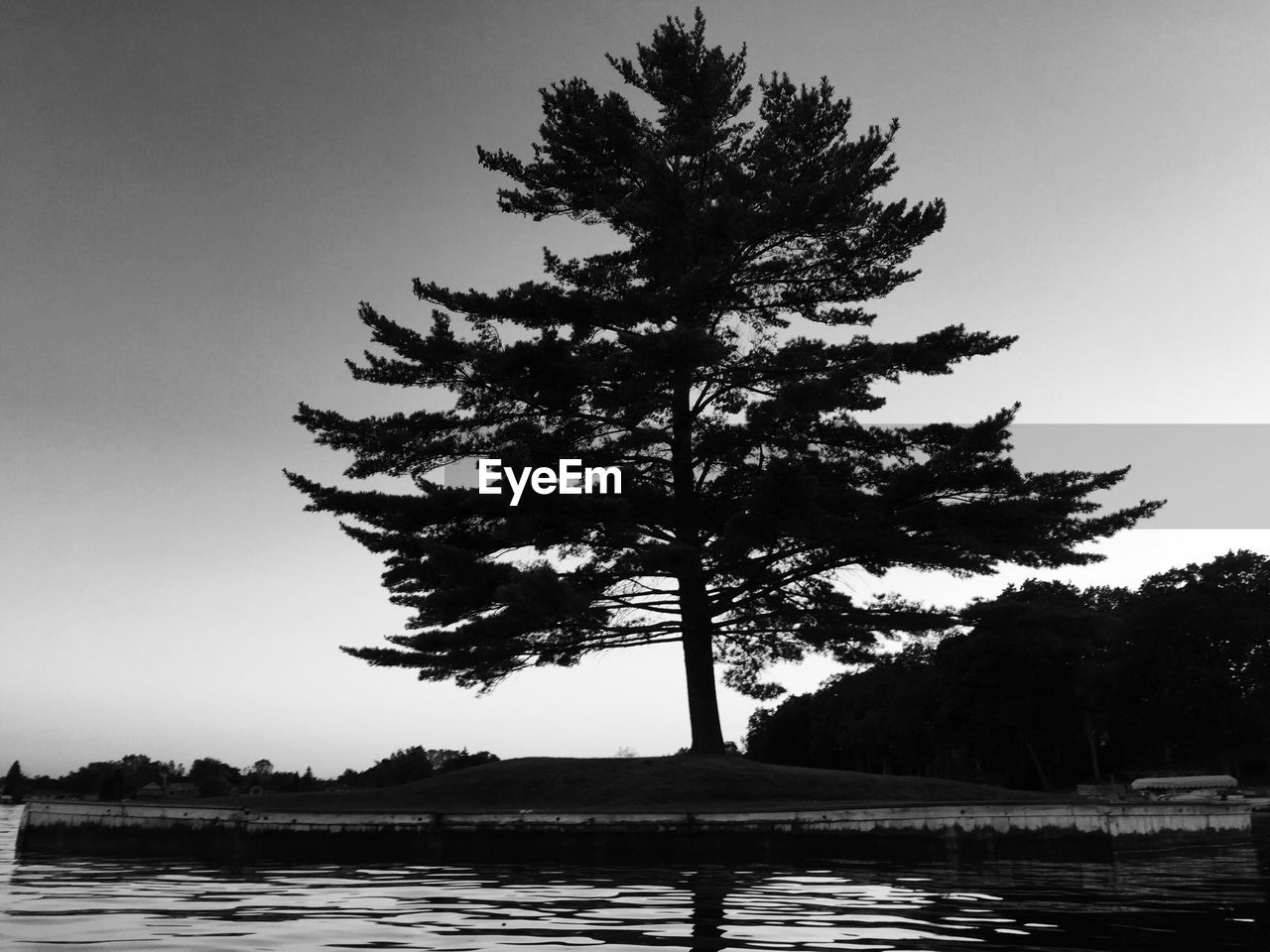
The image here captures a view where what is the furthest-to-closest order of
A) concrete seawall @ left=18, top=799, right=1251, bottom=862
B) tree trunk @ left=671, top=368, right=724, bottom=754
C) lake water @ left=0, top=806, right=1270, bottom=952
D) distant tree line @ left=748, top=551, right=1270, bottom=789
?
distant tree line @ left=748, top=551, right=1270, bottom=789, tree trunk @ left=671, top=368, right=724, bottom=754, concrete seawall @ left=18, top=799, right=1251, bottom=862, lake water @ left=0, top=806, right=1270, bottom=952

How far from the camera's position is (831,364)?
23.5 m

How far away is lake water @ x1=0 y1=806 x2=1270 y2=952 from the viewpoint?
6160 mm

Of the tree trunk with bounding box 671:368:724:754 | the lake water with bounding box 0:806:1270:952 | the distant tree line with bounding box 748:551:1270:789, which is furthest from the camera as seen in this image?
the distant tree line with bounding box 748:551:1270:789

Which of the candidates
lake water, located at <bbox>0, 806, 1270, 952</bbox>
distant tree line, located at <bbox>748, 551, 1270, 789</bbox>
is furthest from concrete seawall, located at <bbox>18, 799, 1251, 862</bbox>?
distant tree line, located at <bbox>748, 551, 1270, 789</bbox>

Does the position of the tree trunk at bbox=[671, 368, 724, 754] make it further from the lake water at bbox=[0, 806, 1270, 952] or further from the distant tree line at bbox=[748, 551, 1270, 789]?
the distant tree line at bbox=[748, 551, 1270, 789]

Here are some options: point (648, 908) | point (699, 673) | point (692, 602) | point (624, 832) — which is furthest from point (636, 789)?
point (648, 908)

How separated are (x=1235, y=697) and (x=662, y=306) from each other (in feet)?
175

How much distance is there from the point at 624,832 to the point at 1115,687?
55.1 meters

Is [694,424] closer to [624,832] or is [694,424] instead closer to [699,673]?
[699,673]

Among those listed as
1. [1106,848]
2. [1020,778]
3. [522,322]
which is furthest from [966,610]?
[1020,778]

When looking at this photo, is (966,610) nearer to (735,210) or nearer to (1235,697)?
(735,210)

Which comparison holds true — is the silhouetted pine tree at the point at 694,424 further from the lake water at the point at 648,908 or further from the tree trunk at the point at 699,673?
the lake water at the point at 648,908

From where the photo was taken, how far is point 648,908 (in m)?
8.16

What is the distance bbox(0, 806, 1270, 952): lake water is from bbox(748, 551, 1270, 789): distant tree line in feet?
137
